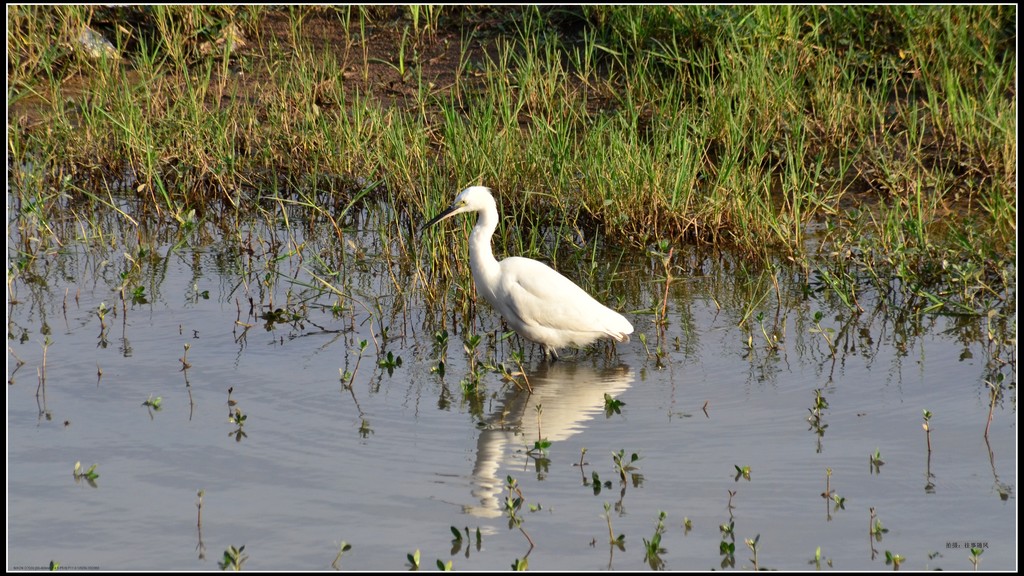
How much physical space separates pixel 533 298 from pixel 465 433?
1.03 meters

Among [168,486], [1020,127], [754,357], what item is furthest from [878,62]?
[168,486]

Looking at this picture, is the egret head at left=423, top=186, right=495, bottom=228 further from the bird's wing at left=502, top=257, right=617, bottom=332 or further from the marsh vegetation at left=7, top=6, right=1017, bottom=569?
the marsh vegetation at left=7, top=6, right=1017, bottom=569

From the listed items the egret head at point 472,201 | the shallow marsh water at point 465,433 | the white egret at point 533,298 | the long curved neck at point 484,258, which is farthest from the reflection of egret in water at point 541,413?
the egret head at point 472,201

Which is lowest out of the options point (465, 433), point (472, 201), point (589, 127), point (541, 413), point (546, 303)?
point (465, 433)

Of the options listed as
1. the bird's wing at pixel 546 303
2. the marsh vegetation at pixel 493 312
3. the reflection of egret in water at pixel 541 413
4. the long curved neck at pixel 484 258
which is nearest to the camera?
the marsh vegetation at pixel 493 312

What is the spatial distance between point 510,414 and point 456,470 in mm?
700

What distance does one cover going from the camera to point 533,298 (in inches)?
217

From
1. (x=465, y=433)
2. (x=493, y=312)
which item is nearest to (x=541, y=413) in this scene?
(x=465, y=433)

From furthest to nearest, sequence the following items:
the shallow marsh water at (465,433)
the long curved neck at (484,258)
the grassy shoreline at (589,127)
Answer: the grassy shoreline at (589,127) < the long curved neck at (484,258) < the shallow marsh water at (465,433)

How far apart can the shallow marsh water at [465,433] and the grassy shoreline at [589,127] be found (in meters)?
0.54

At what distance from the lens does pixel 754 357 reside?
5.46 m

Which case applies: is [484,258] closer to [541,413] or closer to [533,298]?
[533,298]

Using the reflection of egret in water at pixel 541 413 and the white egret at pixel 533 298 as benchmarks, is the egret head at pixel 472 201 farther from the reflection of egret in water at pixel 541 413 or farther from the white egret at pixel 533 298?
the reflection of egret in water at pixel 541 413

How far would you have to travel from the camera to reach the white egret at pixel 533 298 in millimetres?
5523
